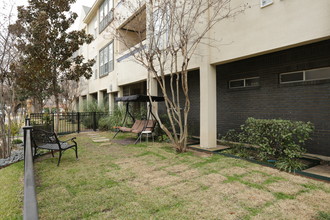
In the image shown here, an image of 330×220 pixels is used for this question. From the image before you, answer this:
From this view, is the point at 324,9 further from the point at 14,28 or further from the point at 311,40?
the point at 14,28

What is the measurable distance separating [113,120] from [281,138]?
8.91 meters

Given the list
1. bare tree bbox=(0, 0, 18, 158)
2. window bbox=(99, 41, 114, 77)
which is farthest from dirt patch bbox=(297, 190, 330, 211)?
window bbox=(99, 41, 114, 77)

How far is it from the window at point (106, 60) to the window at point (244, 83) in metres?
9.67

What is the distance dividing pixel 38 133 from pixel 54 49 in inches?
203

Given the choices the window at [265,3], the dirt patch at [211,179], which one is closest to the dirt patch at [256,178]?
the dirt patch at [211,179]

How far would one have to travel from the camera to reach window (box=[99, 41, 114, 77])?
616 inches

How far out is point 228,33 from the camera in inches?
248

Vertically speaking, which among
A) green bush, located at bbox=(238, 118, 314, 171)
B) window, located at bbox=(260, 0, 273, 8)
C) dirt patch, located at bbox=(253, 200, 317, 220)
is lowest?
dirt patch, located at bbox=(253, 200, 317, 220)

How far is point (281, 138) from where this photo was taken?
16.4 ft

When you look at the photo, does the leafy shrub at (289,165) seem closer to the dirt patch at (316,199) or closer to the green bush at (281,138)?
the green bush at (281,138)

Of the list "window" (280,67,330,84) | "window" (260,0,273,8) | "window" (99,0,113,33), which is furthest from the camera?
"window" (99,0,113,33)

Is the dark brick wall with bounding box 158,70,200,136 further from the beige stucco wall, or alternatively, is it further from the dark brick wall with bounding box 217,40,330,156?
the beige stucco wall

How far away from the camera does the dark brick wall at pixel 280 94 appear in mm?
5645

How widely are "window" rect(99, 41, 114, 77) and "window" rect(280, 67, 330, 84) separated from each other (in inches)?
458
